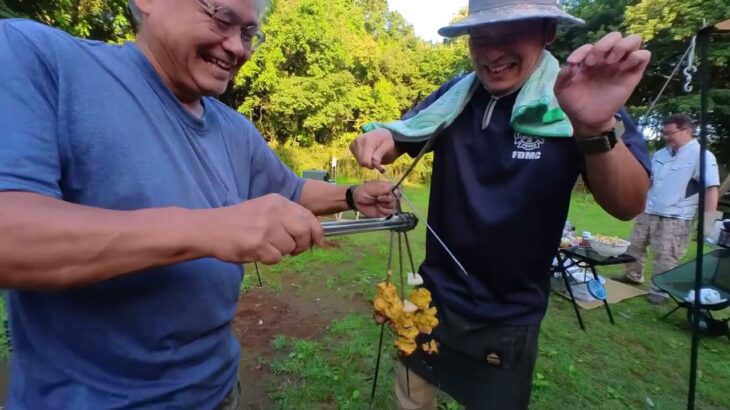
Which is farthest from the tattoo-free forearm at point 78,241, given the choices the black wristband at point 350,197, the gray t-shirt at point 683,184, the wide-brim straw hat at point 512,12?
the gray t-shirt at point 683,184

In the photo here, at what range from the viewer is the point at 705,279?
4.84 metres

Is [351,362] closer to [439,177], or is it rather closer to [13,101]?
[439,177]

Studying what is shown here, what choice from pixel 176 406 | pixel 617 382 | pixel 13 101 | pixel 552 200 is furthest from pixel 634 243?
pixel 13 101

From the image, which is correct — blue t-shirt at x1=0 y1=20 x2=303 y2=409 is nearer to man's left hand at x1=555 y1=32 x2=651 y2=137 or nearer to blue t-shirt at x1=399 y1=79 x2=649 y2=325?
blue t-shirt at x1=399 y1=79 x2=649 y2=325

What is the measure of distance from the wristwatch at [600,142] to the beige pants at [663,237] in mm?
5241

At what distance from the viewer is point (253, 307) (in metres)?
4.65

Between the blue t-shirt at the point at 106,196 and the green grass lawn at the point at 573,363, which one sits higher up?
the blue t-shirt at the point at 106,196

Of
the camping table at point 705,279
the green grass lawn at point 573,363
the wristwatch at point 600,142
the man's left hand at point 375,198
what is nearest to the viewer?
the wristwatch at point 600,142

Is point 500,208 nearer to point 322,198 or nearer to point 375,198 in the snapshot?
point 375,198

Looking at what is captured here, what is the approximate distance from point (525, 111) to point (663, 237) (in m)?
5.40

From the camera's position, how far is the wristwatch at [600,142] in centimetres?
132

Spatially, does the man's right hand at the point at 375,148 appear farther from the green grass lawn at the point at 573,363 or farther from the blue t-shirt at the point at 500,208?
the green grass lawn at the point at 573,363

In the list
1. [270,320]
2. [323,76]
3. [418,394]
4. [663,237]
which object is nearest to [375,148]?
[418,394]

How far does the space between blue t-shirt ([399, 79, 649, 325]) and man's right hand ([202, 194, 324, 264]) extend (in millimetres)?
943
